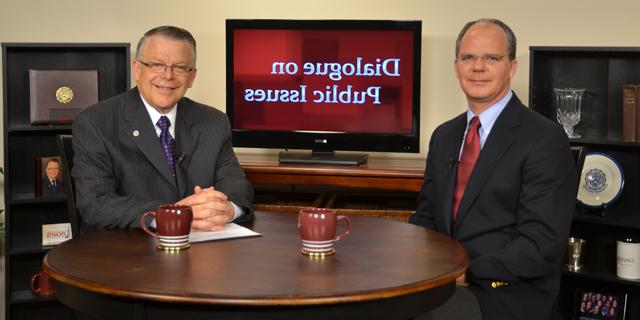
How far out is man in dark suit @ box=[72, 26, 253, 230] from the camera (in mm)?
2873

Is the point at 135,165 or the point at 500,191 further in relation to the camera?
the point at 135,165

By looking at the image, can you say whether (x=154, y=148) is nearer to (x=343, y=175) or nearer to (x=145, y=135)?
(x=145, y=135)

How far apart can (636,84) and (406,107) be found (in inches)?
43.2

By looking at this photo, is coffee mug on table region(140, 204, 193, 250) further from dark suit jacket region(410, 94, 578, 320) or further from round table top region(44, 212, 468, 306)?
dark suit jacket region(410, 94, 578, 320)

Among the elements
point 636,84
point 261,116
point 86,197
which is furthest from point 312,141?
point 86,197

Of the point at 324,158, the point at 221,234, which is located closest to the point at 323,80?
the point at 324,158

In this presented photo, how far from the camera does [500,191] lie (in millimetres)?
2775

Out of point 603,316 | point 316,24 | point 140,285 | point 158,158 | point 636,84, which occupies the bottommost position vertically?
point 603,316

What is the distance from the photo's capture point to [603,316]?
14.0ft

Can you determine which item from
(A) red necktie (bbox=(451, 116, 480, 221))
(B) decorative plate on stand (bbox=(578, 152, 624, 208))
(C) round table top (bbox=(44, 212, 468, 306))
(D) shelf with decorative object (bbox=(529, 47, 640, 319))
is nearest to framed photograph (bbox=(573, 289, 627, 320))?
(D) shelf with decorative object (bbox=(529, 47, 640, 319))

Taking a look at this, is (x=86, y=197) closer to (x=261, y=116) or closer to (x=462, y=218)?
(x=462, y=218)

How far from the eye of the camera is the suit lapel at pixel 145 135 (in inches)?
118

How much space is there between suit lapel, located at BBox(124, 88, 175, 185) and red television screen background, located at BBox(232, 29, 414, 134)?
1.51m

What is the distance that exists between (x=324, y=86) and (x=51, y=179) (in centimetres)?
145
